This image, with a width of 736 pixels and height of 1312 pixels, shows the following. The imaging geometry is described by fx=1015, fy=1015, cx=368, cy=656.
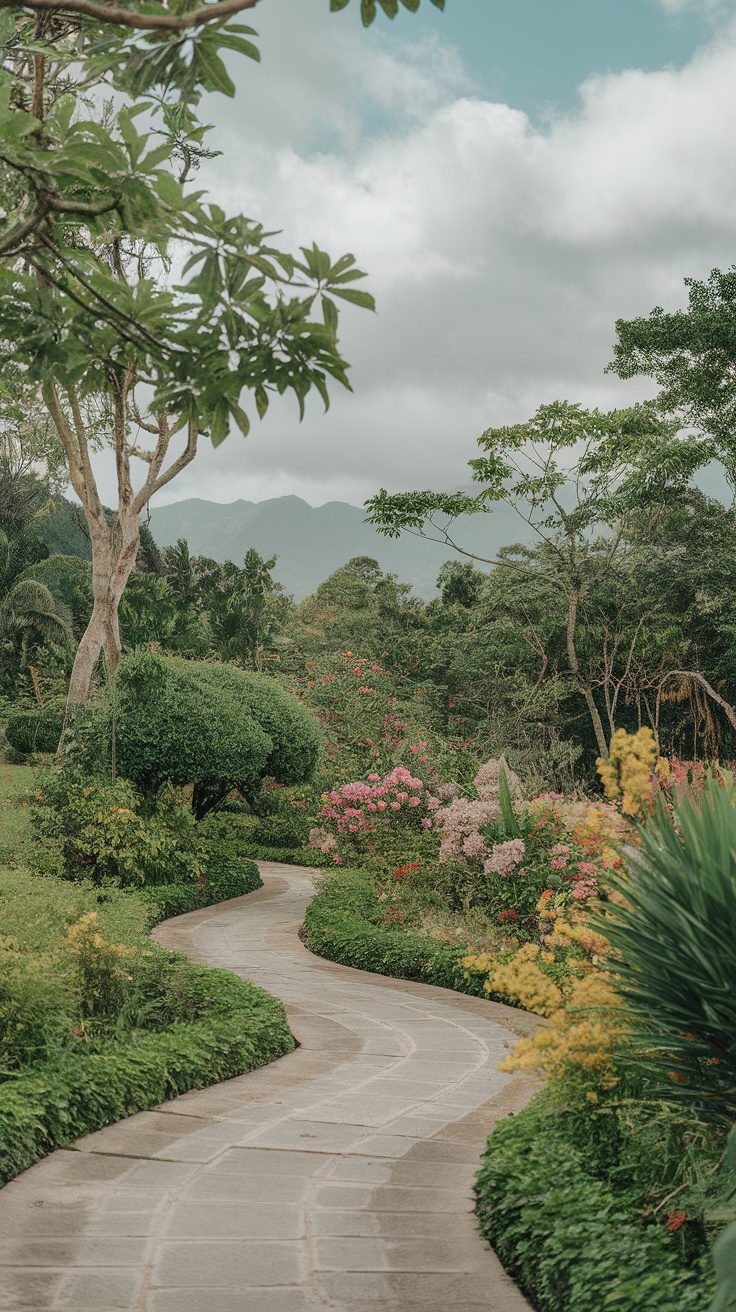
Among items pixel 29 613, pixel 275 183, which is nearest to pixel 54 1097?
pixel 275 183

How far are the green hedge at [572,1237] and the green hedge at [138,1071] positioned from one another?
1.76 meters

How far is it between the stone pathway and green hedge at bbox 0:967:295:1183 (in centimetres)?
9

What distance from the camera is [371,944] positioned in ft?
31.5

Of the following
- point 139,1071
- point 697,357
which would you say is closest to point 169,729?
point 139,1071

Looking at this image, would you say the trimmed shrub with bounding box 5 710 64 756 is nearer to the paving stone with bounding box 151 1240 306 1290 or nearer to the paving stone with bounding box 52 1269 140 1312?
the paving stone with bounding box 151 1240 306 1290

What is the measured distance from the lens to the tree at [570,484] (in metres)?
18.3

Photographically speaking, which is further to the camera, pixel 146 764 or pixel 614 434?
pixel 614 434

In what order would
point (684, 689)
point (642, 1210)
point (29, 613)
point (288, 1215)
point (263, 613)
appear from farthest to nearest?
point (29, 613), point (263, 613), point (684, 689), point (288, 1215), point (642, 1210)

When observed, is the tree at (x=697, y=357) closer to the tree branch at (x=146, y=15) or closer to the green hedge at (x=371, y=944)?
the green hedge at (x=371, y=944)

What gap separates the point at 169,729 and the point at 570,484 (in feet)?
31.5

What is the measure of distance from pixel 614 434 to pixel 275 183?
45.3ft

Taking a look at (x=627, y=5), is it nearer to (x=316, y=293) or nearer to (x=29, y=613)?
(x=316, y=293)

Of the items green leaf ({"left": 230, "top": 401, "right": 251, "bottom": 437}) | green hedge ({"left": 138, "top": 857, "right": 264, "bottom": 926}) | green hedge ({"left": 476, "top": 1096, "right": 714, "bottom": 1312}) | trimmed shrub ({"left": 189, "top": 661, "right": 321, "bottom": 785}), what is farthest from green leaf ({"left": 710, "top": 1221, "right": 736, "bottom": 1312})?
trimmed shrub ({"left": 189, "top": 661, "right": 321, "bottom": 785})

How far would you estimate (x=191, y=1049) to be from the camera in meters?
5.41
